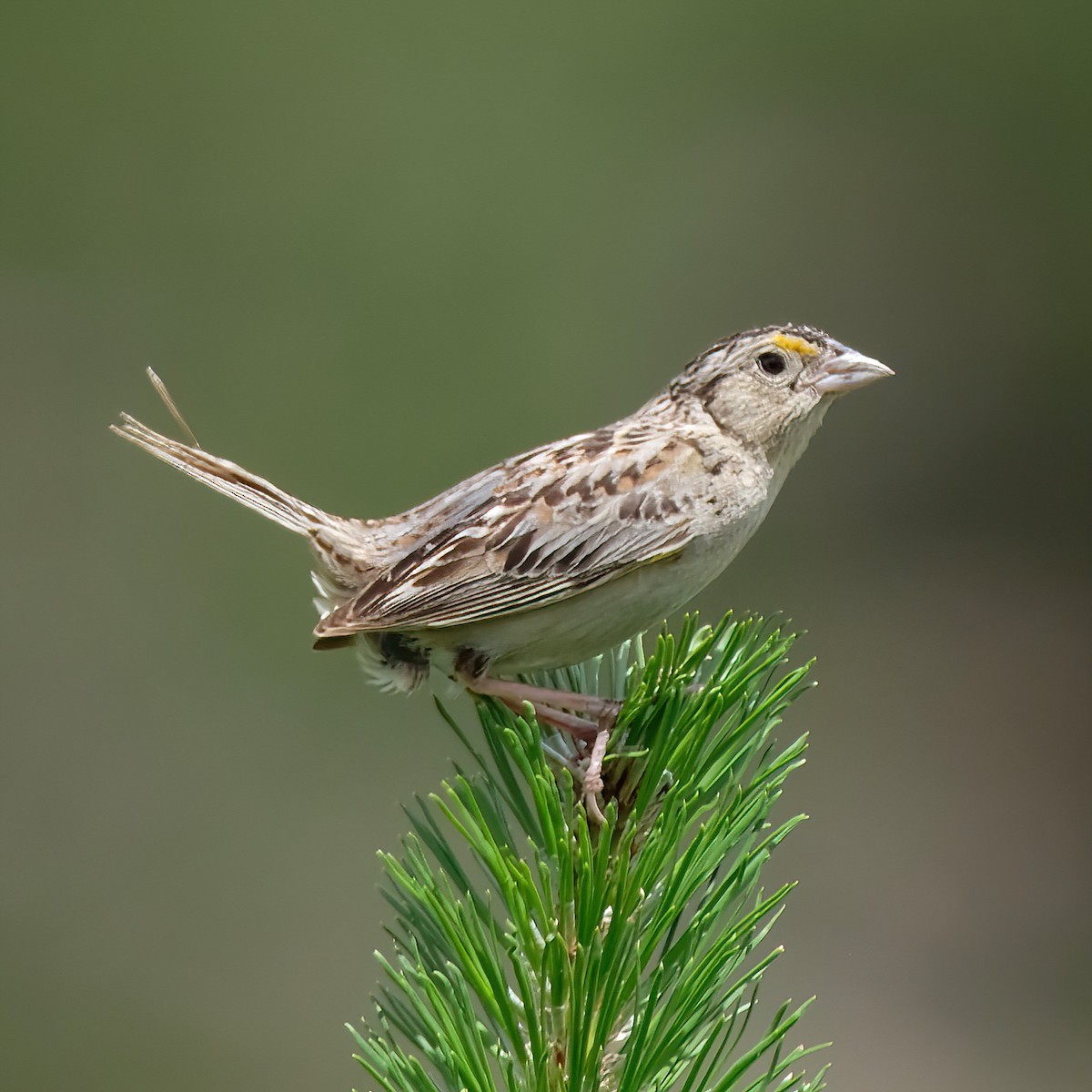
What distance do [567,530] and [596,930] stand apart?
3.02 ft

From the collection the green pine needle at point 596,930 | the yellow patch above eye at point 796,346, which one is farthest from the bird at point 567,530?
the green pine needle at point 596,930

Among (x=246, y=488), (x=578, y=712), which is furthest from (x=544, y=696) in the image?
(x=246, y=488)

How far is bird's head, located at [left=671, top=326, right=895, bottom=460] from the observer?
2.19 m

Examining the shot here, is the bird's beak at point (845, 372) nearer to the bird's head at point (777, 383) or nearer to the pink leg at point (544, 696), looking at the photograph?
the bird's head at point (777, 383)

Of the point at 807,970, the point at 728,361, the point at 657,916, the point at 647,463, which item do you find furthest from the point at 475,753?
the point at 807,970

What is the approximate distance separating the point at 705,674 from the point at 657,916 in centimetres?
58

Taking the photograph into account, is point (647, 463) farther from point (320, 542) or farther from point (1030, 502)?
point (1030, 502)

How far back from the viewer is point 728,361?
7.36 feet

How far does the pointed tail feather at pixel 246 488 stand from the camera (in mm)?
2102

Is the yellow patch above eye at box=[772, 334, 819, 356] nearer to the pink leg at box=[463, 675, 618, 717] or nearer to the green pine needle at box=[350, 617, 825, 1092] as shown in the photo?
the pink leg at box=[463, 675, 618, 717]

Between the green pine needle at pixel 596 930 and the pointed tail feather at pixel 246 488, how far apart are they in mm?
796

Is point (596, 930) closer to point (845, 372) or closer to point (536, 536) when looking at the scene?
point (536, 536)

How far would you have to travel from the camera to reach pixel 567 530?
2027mm

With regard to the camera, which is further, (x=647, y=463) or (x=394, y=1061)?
(x=647, y=463)
